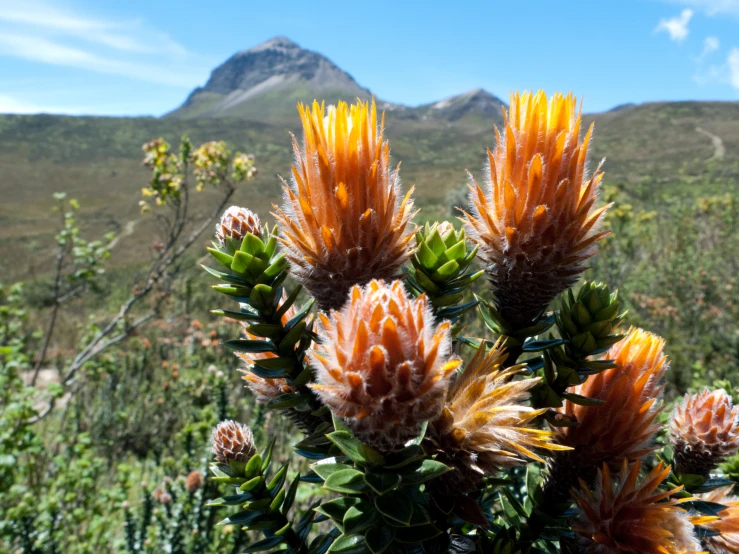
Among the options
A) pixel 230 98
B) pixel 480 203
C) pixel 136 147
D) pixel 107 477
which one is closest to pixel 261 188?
pixel 136 147

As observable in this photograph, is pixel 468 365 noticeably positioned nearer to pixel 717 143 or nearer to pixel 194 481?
pixel 194 481

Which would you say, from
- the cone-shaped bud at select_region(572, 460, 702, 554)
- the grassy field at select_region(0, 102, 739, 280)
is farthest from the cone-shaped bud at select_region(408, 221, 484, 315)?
the grassy field at select_region(0, 102, 739, 280)

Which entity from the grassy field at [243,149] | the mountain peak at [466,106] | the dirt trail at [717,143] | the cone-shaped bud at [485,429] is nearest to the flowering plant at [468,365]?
the cone-shaped bud at [485,429]

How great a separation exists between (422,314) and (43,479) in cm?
681

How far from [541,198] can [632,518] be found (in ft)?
2.08

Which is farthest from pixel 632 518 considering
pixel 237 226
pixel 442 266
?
pixel 237 226

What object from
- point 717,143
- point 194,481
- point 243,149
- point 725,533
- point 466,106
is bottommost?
point 194,481

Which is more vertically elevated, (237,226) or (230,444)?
(237,226)

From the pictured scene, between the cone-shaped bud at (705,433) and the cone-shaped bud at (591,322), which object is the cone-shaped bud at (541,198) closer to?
the cone-shaped bud at (591,322)

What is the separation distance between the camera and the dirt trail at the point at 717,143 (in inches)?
2071

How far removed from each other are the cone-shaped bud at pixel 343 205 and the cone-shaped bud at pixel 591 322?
378 millimetres

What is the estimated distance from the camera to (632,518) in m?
0.87

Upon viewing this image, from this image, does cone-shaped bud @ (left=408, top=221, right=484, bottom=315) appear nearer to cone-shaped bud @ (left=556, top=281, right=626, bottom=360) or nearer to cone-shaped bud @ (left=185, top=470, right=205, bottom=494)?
cone-shaped bud @ (left=556, top=281, right=626, bottom=360)

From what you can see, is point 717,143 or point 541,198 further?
point 717,143
